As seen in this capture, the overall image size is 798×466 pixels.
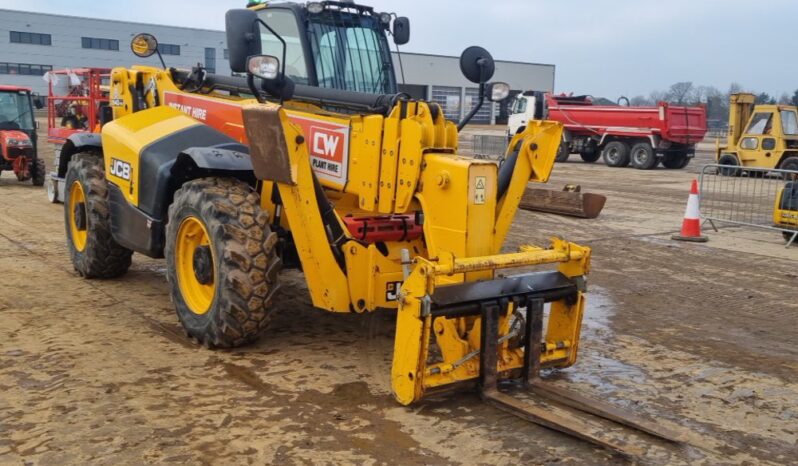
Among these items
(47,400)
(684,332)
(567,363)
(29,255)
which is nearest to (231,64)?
(47,400)

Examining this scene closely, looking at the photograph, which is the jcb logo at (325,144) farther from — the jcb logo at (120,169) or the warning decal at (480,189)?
the jcb logo at (120,169)

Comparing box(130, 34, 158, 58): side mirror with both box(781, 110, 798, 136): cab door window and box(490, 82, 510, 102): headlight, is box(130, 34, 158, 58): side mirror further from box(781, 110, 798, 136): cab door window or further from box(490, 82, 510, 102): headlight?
box(781, 110, 798, 136): cab door window

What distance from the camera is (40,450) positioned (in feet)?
12.3

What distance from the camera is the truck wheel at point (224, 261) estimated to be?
500 cm

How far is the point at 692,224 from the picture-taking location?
36.2ft

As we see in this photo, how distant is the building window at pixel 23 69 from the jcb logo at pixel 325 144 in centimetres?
6389

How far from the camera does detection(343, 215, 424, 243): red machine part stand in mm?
5090

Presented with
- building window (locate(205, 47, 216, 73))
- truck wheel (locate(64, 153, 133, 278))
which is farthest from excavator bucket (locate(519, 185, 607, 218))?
building window (locate(205, 47, 216, 73))

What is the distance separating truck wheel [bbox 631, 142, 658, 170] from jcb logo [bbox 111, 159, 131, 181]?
21263mm

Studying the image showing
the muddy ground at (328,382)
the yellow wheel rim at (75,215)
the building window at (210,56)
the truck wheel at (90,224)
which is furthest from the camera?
the building window at (210,56)

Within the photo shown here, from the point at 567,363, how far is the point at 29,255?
6.31 m

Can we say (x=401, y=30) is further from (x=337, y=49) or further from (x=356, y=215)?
(x=356, y=215)

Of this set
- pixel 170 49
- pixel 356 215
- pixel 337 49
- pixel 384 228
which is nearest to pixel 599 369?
pixel 384 228

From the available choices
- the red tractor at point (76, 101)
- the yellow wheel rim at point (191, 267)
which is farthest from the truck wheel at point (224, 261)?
the red tractor at point (76, 101)
